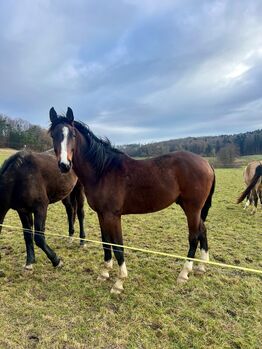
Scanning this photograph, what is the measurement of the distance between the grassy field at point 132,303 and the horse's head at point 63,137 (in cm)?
170

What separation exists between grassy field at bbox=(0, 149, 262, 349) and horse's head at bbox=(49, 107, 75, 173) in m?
1.70

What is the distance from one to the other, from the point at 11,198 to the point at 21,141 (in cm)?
4526

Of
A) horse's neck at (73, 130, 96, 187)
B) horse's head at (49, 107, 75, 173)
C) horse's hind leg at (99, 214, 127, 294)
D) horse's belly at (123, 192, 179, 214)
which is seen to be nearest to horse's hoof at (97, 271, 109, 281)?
horse's hind leg at (99, 214, 127, 294)

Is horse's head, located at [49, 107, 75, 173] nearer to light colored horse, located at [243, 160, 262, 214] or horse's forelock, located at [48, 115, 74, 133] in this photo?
horse's forelock, located at [48, 115, 74, 133]

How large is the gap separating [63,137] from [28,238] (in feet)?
6.73

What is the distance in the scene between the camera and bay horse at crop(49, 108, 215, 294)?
3668mm

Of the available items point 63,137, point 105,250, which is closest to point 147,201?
point 105,250

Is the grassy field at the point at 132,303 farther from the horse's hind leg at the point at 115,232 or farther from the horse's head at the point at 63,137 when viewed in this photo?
the horse's head at the point at 63,137

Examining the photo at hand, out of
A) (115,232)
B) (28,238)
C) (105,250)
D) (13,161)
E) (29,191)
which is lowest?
(105,250)

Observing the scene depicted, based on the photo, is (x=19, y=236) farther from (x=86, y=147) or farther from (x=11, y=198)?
(x=86, y=147)

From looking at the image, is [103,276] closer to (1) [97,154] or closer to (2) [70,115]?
(1) [97,154]

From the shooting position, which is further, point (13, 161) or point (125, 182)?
point (13, 161)

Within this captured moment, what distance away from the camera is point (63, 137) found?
330cm

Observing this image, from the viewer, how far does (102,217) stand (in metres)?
3.70
